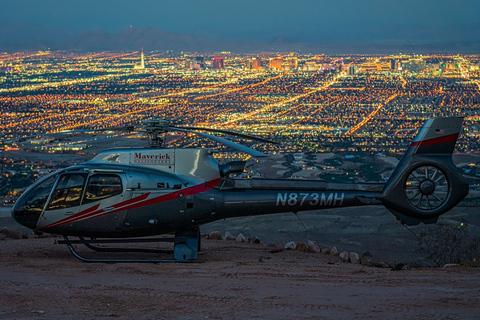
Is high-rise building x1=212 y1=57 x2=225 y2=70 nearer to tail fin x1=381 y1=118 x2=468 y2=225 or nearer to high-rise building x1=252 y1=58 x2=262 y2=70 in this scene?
high-rise building x1=252 y1=58 x2=262 y2=70

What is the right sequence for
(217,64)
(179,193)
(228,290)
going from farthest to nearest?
(217,64) < (179,193) < (228,290)

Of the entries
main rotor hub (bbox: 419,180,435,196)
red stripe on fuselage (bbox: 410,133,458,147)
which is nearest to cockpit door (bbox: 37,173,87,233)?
main rotor hub (bbox: 419,180,435,196)

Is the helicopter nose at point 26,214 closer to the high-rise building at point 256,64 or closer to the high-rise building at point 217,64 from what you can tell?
the high-rise building at point 256,64

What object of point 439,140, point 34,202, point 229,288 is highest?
point 439,140

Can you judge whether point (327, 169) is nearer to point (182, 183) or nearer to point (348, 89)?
point (182, 183)

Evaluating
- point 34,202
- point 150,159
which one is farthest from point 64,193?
point 150,159

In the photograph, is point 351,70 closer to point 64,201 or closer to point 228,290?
point 64,201

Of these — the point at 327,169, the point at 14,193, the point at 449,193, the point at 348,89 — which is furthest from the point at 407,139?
the point at 348,89

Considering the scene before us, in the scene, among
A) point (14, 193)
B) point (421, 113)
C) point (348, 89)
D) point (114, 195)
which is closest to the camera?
point (114, 195)
